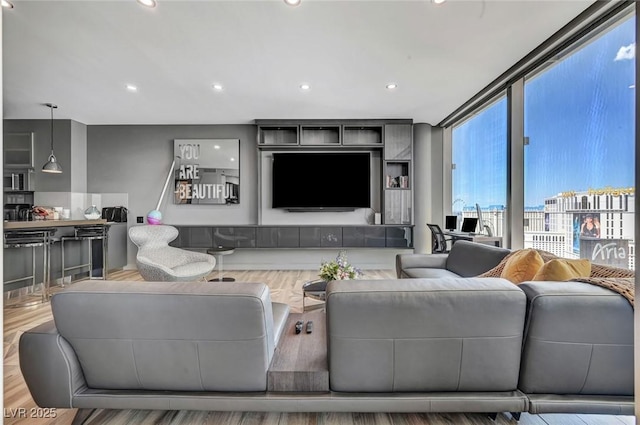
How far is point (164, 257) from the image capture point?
3727mm

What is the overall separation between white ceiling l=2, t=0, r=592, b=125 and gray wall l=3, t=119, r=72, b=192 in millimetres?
603

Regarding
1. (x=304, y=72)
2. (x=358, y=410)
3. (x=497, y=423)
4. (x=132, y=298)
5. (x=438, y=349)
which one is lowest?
(x=497, y=423)

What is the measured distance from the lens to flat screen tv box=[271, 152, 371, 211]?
512 cm

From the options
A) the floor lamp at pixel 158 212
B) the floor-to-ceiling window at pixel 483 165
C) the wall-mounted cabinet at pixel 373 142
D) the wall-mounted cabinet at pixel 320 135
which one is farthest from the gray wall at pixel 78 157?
the floor-to-ceiling window at pixel 483 165

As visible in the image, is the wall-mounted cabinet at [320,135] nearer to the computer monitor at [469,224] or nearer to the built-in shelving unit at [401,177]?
the built-in shelving unit at [401,177]

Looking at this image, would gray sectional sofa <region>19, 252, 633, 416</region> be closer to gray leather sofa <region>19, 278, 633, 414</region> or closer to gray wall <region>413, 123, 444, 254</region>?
gray leather sofa <region>19, 278, 633, 414</region>

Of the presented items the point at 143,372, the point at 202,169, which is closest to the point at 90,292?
the point at 143,372

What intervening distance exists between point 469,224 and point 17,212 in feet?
21.6

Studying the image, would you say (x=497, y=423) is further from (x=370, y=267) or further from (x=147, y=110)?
(x=147, y=110)

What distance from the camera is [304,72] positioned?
130 inches

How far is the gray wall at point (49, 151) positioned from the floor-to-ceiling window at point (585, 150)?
6.65 metres

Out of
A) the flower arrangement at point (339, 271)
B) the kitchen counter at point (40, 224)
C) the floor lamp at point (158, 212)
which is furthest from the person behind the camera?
the floor lamp at point (158, 212)

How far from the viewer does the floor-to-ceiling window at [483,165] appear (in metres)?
3.77

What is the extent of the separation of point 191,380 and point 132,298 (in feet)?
1.39
